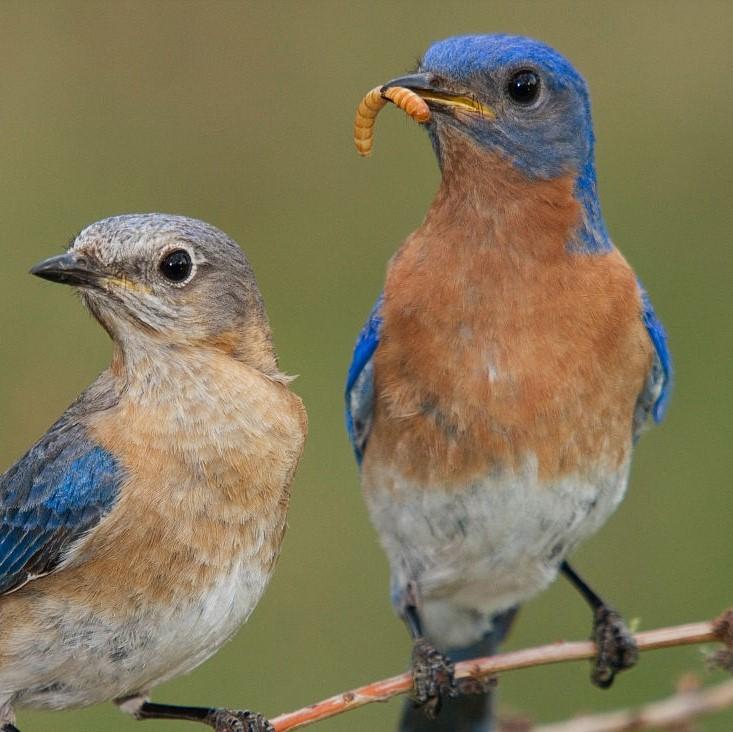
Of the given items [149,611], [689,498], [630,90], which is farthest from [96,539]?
[630,90]

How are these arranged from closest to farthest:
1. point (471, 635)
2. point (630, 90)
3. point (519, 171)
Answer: point (519, 171), point (471, 635), point (630, 90)

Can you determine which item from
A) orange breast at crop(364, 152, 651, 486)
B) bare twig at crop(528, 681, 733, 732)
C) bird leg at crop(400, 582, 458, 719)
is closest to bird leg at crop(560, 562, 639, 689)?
bird leg at crop(400, 582, 458, 719)

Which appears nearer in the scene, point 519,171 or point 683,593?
point 519,171

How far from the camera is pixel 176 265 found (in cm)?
581

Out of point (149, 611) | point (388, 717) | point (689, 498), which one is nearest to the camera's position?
point (149, 611)

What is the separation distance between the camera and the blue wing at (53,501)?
5.74 metres

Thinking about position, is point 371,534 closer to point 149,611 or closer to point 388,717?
point 388,717

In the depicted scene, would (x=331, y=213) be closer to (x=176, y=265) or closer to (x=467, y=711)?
(x=467, y=711)

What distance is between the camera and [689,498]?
9711 mm

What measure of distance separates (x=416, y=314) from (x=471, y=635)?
1435 mm

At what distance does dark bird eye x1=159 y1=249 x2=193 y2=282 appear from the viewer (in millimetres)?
5777

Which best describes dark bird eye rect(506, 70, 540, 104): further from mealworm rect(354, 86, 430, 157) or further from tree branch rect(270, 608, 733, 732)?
tree branch rect(270, 608, 733, 732)

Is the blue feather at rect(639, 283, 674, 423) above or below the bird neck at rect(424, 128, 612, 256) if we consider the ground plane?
below

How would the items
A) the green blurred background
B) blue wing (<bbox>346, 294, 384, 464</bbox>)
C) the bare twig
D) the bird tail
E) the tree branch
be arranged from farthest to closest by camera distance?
the green blurred background, the bird tail, blue wing (<bbox>346, 294, 384, 464</bbox>), the bare twig, the tree branch
